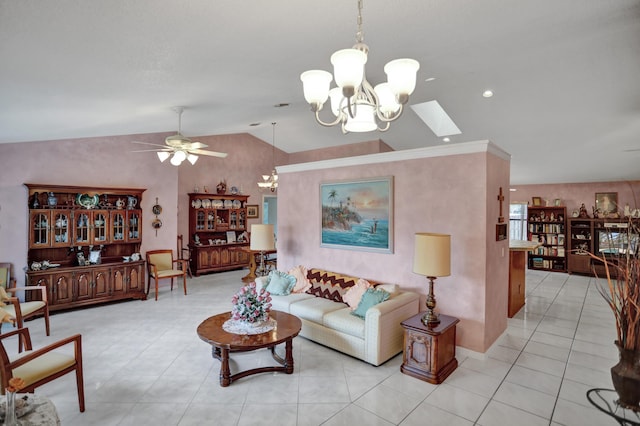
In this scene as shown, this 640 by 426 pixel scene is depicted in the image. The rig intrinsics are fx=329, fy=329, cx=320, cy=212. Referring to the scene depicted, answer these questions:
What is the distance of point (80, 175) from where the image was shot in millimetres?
5672

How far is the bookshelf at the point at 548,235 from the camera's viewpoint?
8.75m

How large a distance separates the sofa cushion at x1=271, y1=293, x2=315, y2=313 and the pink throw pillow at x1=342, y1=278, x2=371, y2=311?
62 centimetres

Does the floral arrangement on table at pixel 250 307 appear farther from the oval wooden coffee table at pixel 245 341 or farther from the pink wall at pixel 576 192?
the pink wall at pixel 576 192

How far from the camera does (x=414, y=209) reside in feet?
13.3

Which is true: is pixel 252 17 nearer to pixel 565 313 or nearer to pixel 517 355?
pixel 517 355

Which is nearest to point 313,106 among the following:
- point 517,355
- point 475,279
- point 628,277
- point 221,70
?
point 221,70

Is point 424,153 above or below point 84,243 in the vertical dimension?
above

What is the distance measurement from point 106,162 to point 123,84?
3.58 meters

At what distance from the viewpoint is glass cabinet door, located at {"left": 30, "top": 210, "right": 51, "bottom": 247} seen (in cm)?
505

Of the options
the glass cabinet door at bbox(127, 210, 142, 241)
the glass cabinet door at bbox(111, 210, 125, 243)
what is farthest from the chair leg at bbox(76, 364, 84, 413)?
the glass cabinet door at bbox(127, 210, 142, 241)

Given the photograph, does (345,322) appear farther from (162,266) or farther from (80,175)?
(80,175)

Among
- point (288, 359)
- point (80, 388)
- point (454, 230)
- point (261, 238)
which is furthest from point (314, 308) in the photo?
point (80, 388)

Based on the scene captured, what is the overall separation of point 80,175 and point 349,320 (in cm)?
Answer: 522

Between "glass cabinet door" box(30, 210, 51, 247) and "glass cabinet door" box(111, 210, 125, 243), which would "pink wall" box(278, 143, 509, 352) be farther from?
"glass cabinet door" box(30, 210, 51, 247)
